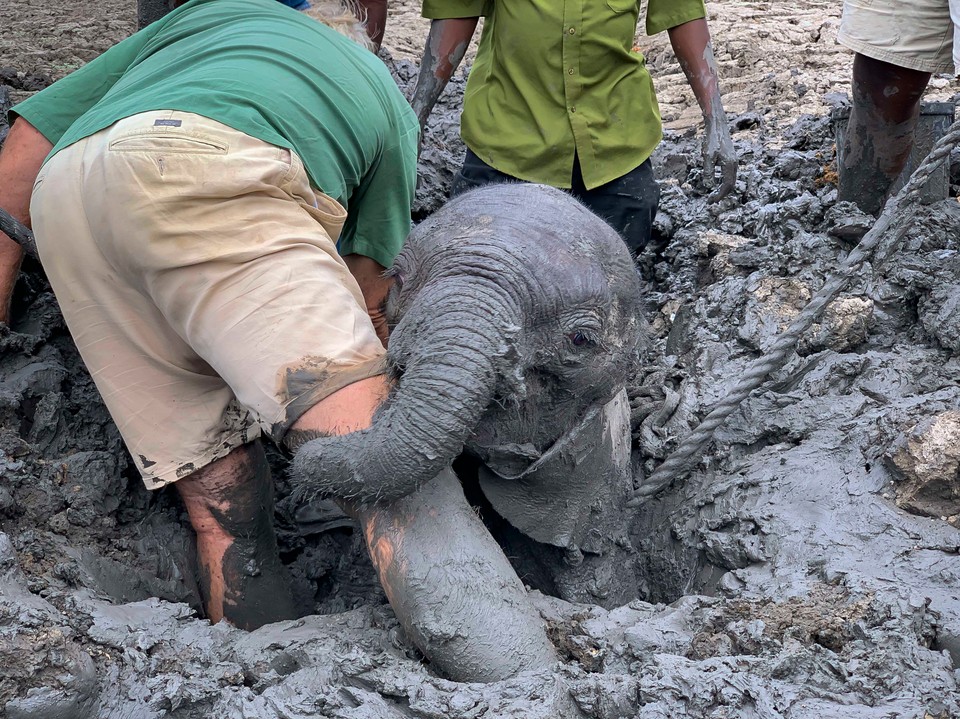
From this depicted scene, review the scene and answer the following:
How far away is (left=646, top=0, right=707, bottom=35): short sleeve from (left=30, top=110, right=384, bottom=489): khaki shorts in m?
2.07

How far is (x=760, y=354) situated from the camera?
10.4 feet

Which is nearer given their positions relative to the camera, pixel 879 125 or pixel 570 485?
pixel 570 485

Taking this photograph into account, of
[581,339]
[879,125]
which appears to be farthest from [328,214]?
[879,125]

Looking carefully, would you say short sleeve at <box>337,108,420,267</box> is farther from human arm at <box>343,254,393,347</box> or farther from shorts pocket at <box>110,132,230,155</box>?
shorts pocket at <box>110,132,230,155</box>

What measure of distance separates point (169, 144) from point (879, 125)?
261 cm

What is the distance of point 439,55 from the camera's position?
3816 mm

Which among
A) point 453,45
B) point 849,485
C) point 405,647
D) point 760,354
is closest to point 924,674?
point 849,485

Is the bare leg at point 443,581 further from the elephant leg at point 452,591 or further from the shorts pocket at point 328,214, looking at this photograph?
the shorts pocket at point 328,214

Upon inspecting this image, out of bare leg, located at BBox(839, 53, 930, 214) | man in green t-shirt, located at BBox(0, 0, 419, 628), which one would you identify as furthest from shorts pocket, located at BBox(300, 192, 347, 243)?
bare leg, located at BBox(839, 53, 930, 214)

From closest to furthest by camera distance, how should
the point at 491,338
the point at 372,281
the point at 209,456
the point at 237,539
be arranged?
1. the point at 491,338
2. the point at 209,456
3. the point at 237,539
4. the point at 372,281

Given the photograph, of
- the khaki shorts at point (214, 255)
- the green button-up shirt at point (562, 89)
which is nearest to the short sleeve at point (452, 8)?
the green button-up shirt at point (562, 89)

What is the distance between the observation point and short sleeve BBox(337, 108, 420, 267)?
281 centimetres

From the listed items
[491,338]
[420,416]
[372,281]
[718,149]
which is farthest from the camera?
[718,149]

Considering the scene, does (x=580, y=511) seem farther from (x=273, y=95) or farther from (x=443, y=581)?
(x=273, y=95)
